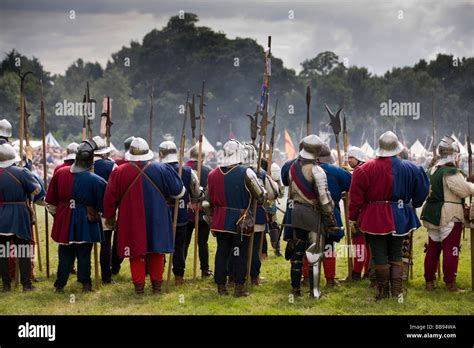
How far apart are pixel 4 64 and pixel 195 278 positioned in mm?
42004

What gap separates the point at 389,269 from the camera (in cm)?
877

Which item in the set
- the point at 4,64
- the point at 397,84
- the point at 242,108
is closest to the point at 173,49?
the point at 242,108

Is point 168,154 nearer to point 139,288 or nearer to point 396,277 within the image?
point 139,288

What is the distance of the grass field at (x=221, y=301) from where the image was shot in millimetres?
8289

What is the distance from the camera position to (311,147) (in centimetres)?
878

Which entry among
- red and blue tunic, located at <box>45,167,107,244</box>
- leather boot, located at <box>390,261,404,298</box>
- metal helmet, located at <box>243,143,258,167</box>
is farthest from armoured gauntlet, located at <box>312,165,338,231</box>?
red and blue tunic, located at <box>45,167,107,244</box>

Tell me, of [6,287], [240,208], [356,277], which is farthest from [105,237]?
[356,277]

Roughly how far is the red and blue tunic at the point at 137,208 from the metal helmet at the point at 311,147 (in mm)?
1786

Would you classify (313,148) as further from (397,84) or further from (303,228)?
(397,84)

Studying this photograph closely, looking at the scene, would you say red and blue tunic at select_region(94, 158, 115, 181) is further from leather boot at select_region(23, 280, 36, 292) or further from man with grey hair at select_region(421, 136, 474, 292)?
man with grey hair at select_region(421, 136, 474, 292)

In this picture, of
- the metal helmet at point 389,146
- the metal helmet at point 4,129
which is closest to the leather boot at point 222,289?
the metal helmet at point 389,146

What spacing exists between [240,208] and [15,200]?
2936mm

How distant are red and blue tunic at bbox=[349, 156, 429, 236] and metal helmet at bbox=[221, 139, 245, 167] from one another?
4.79 ft

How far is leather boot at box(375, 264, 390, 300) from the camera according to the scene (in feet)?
28.5
